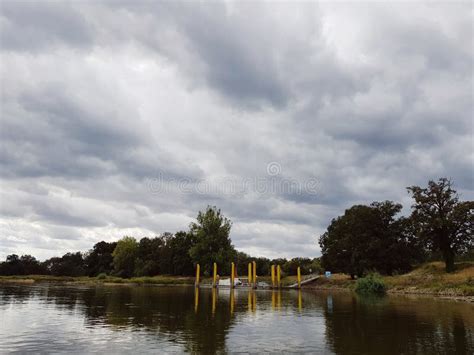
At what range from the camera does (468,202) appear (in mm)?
65438

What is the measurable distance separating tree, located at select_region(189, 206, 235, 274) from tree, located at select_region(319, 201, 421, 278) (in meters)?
27.3

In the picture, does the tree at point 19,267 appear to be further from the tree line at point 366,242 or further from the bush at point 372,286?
the bush at point 372,286

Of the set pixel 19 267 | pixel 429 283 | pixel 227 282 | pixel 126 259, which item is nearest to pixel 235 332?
pixel 429 283

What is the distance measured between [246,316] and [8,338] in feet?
50.8

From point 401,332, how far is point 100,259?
6071 inches

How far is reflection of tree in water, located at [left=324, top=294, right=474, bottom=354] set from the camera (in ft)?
54.3

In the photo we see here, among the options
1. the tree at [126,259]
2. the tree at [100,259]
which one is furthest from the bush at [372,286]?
the tree at [100,259]

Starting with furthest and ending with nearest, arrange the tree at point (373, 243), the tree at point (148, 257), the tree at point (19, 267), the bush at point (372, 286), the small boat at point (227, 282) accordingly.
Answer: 1. the tree at point (19, 267)
2. the tree at point (148, 257)
3. the small boat at point (227, 282)
4. the tree at point (373, 243)
5. the bush at point (372, 286)

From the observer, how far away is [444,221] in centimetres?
6450

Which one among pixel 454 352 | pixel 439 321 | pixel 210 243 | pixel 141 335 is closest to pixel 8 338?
pixel 141 335

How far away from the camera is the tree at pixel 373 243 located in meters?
78.2

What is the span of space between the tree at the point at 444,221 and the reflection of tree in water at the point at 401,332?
39157mm

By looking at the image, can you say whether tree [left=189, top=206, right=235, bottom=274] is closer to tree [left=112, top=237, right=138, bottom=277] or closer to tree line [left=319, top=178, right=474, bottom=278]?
tree line [left=319, top=178, right=474, bottom=278]

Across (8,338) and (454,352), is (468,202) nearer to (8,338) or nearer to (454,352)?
(454,352)
